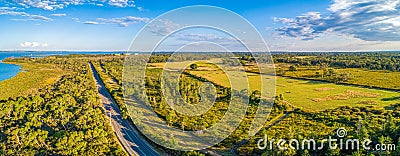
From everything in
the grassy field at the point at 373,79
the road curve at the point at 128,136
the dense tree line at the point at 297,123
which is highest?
the grassy field at the point at 373,79

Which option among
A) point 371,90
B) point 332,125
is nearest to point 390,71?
point 371,90

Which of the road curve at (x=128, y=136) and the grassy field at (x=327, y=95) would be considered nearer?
the road curve at (x=128, y=136)

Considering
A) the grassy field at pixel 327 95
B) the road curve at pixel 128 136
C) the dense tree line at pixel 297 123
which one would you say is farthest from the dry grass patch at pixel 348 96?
the road curve at pixel 128 136

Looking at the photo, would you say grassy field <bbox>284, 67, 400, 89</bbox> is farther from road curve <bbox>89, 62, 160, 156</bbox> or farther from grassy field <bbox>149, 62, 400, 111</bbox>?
road curve <bbox>89, 62, 160, 156</bbox>

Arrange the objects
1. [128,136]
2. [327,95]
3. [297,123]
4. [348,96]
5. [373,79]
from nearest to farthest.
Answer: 1. [128,136]
2. [297,123]
3. [348,96]
4. [327,95]
5. [373,79]

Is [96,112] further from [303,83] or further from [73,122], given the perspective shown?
[303,83]

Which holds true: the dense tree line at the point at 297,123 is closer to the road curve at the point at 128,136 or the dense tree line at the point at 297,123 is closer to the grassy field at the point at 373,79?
the road curve at the point at 128,136

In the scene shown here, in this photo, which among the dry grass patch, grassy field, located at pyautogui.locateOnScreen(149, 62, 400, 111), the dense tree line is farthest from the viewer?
the dry grass patch

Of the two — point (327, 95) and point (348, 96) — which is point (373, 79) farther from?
point (327, 95)

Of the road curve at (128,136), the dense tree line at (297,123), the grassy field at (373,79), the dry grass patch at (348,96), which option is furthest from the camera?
the grassy field at (373,79)

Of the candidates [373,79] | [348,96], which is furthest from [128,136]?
[373,79]

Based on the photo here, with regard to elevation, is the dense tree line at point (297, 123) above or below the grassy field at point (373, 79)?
below

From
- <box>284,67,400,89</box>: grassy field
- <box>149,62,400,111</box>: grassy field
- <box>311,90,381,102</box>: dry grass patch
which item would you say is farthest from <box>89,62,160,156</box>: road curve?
<box>284,67,400,89</box>: grassy field
